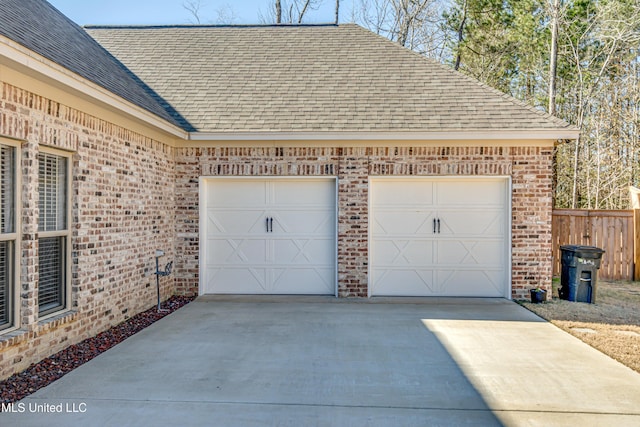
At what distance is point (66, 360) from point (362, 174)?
540 cm

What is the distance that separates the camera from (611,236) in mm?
11234

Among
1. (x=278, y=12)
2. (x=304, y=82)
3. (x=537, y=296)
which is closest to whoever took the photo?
(x=537, y=296)

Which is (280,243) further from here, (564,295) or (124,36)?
(124,36)

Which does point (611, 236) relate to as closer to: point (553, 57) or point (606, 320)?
point (606, 320)

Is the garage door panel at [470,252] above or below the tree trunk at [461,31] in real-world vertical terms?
below

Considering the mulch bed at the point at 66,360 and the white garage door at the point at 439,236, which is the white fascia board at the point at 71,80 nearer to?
the mulch bed at the point at 66,360

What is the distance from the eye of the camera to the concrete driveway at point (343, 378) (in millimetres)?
3877

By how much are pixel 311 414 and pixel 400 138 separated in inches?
218

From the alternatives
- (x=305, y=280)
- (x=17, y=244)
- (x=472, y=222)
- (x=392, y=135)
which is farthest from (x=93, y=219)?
(x=472, y=222)

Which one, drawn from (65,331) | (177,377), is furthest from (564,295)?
(65,331)

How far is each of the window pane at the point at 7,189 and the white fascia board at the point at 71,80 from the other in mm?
829

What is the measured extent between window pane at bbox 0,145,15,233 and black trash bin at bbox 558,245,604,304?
8.34 m

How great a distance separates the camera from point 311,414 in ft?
12.8

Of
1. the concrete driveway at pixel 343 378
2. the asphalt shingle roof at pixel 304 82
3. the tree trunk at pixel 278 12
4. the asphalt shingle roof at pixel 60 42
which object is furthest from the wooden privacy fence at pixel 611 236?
the tree trunk at pixel 278 12
